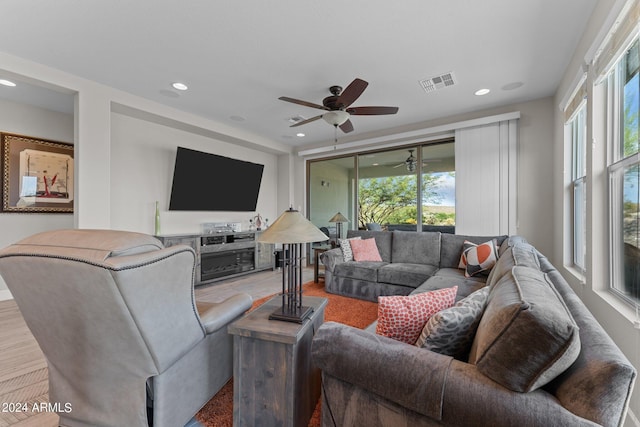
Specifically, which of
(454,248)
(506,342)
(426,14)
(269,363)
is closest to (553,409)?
(506,342)

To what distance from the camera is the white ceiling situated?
197cm

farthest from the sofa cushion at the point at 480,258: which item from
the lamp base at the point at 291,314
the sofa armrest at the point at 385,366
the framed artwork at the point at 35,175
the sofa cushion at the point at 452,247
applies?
the framed artwork at the point at 35,175

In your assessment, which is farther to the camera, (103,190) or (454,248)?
(454,248)

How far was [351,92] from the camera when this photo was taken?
253cm

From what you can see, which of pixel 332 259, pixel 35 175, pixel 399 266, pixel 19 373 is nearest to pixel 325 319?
pixel 332 259

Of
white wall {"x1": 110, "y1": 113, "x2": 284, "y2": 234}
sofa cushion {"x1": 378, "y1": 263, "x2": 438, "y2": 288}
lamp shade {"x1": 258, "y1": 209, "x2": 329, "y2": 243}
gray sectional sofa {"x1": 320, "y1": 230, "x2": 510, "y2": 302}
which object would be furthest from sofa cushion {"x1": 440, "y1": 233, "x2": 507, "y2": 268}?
white wall {"x1": 110, "y1": 113, "x2": 284, "y2": 234}

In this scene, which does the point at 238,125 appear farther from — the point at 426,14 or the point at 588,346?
the point at 588,346

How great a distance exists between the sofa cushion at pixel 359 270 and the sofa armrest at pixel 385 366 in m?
2.46

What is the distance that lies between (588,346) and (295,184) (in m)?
5.46

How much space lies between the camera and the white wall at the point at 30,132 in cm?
344

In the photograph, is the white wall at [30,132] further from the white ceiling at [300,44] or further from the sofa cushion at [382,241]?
the sofa cushion at [382,241]

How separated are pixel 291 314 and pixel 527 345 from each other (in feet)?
3.21

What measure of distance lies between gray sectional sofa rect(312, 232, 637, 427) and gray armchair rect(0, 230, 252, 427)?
646 mm

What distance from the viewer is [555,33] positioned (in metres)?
2.21
